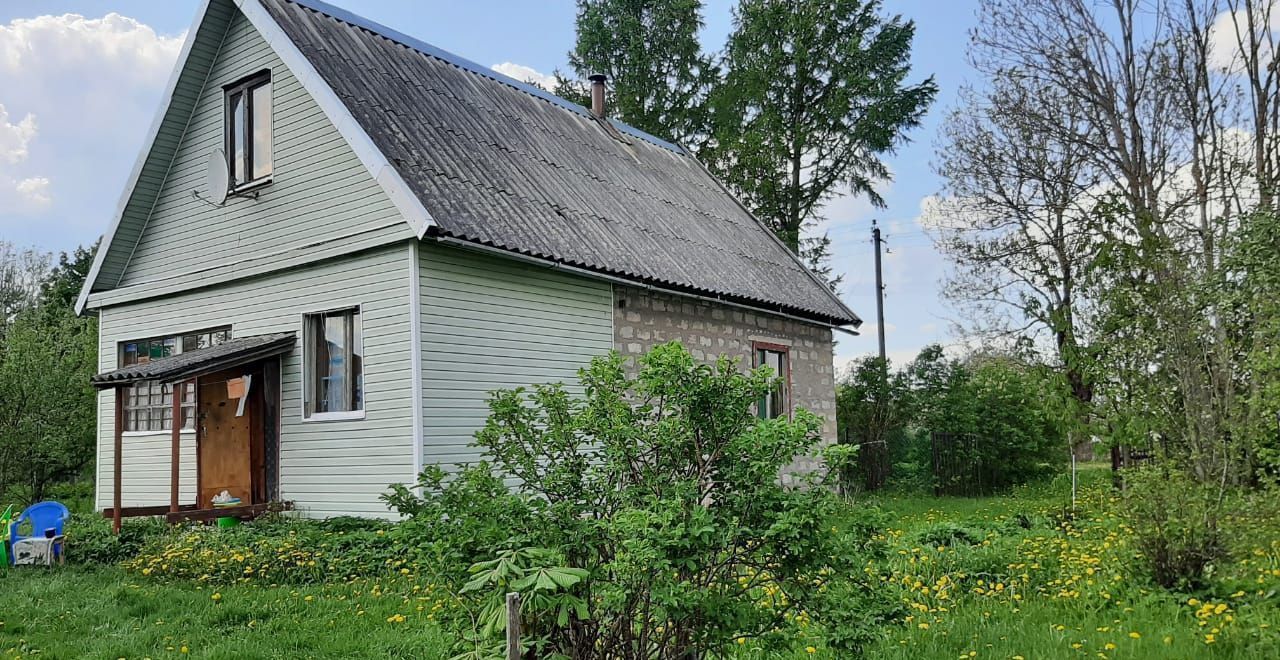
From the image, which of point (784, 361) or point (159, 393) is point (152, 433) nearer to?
point (159, 393)

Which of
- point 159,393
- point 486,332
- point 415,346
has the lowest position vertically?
point 159,393

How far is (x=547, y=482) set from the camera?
400 cm

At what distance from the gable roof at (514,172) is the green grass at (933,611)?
423 cm

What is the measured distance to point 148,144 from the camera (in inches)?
520

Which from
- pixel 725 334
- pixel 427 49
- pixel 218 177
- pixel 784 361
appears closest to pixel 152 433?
pixel 218 177

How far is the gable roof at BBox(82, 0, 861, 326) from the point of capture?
35.6ft

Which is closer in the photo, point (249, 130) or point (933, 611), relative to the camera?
point (933, 611)

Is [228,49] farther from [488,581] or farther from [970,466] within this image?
[970,466]

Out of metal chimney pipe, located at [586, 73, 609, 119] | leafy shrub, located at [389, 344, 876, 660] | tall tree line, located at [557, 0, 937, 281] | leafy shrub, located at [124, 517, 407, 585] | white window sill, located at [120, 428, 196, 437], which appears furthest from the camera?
tall tree line, located at [557, 0, 937, 281]

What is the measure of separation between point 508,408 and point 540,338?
7.70 meters

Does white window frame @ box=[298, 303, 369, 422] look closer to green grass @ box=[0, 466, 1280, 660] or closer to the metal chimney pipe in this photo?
green grass @ box=[0, 466, 1280, 660]

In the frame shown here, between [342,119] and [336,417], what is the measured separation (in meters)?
3.40

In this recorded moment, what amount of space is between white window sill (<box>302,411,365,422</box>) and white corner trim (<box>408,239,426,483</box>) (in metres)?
0.93

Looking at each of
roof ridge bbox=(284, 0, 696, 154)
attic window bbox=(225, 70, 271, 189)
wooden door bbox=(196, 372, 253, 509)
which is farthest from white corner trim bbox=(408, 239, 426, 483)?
roof ridge bbox=(284, 0, 696, 154)
